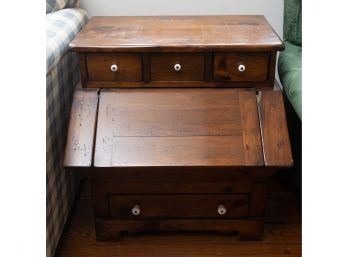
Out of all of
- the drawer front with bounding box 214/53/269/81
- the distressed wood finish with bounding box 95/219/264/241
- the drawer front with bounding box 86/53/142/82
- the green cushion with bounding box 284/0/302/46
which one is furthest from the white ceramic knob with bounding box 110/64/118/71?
the green cushion with bounding box 284/0/302/46

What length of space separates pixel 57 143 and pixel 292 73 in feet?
2.82

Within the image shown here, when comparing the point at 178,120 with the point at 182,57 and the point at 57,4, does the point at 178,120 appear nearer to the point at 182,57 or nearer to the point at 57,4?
the point at 182,57

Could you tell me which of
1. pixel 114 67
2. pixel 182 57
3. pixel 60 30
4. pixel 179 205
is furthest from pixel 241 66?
pixel 60 30

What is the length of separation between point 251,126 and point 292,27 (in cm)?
58

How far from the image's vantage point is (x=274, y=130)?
1340 millimetres

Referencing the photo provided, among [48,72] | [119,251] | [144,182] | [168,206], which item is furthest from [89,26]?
[119,251]

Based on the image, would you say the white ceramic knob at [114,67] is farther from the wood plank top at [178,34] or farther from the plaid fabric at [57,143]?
the plaid fabric at [57,143]

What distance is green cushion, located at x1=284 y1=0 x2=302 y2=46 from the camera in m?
1.65

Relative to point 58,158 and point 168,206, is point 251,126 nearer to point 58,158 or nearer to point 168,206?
point 168,206

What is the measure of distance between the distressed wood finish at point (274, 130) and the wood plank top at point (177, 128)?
2cm

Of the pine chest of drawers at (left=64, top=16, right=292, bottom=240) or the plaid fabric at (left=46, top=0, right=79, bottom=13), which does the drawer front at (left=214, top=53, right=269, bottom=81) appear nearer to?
the pine chest of drawers at (left=64, top=16, right=292, bottom=240)

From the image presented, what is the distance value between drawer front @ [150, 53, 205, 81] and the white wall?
21.7 inches

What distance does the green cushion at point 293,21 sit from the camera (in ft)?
5.42

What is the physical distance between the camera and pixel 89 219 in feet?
5.34
